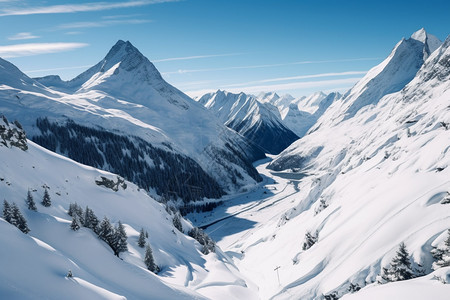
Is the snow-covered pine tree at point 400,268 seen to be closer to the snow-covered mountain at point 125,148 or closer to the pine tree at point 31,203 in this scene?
the pine tree at point 31,203

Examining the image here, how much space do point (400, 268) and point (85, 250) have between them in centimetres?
3475

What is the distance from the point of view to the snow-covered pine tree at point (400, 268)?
2564 centimetres

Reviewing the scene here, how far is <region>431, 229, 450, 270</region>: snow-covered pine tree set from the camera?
927 inches

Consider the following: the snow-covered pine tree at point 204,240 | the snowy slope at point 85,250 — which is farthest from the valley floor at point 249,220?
the snow-covered pine tree at point 204,240

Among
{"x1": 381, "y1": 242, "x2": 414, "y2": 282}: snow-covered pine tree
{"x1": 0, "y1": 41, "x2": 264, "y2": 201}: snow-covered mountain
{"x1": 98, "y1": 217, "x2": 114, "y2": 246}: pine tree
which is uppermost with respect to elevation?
{"x1": 0, "y1": 41, "x2": 264, "y2": 201}: snow-covered mountain

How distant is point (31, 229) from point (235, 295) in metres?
29.8

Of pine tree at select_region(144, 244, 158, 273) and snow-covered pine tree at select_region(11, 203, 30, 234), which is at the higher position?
snow-covered pine tree at select_region(11, 203, 30, 234)

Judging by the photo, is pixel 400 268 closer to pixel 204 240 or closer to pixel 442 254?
pixel 442 254

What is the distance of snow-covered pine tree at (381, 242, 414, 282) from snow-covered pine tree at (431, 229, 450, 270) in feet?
7.02

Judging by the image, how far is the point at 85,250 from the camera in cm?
3394

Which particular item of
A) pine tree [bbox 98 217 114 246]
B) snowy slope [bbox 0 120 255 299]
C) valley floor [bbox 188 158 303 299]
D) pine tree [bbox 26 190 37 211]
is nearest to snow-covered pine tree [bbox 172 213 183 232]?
snowy slope [bbox 0 120 255 299]

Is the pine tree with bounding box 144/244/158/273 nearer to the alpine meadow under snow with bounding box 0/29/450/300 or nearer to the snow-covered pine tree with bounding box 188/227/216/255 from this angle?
the alpine meadow under snow with bounding box 0/29/450/300

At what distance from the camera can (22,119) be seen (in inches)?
5920

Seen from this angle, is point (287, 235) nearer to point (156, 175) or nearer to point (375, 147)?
point (375, 147)
